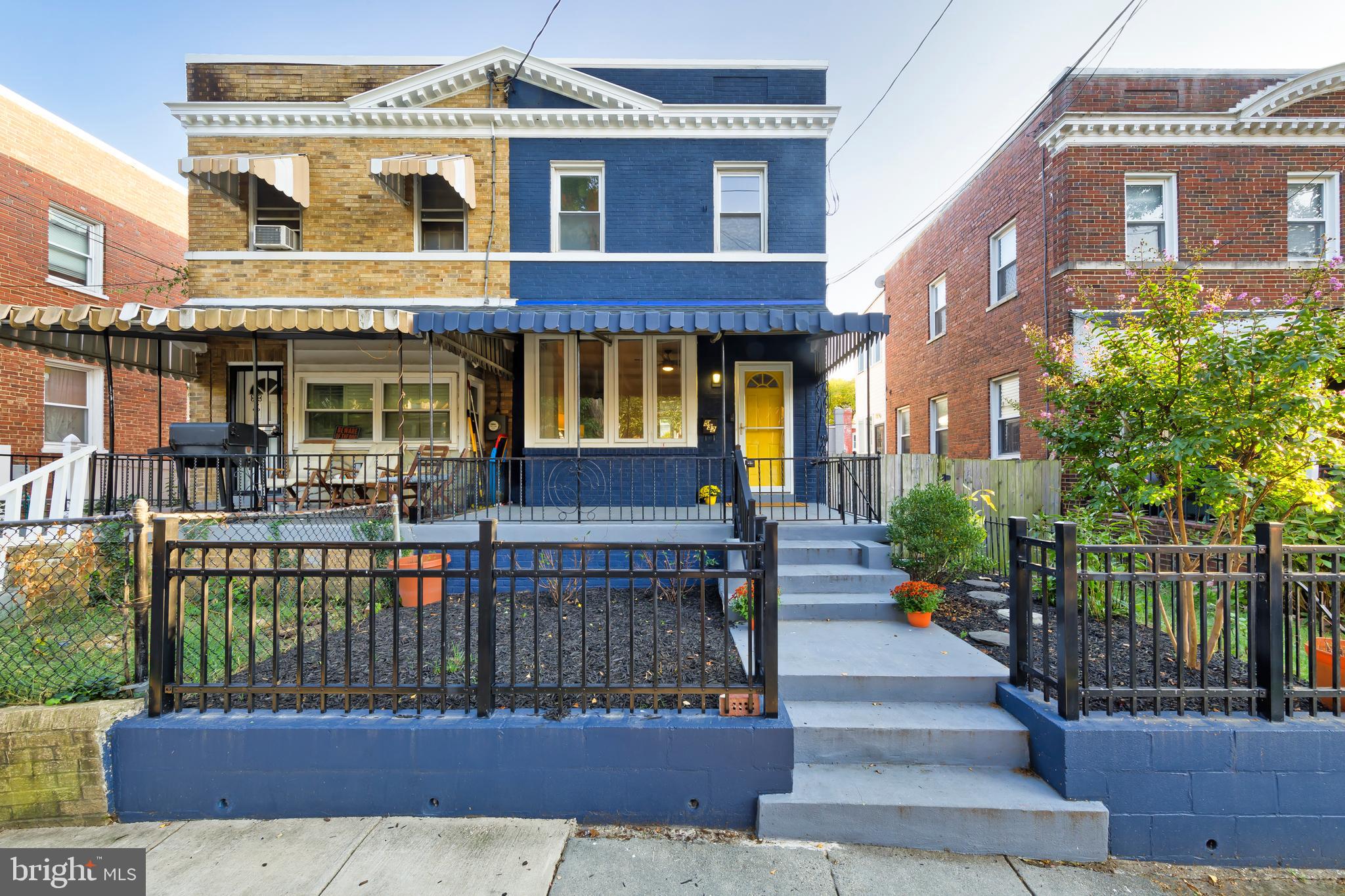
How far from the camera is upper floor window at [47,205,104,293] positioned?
38.8 feet

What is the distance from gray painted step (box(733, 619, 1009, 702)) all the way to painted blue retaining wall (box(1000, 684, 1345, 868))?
0.76m

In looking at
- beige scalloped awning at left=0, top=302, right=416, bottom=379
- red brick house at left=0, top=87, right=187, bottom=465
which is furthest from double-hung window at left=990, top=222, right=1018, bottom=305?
red brick house at left=0, top=87, right=187, bottom=465

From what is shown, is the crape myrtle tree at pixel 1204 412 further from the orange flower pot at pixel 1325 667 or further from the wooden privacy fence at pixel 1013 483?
the wooden privacy fence at pixel 1013 483

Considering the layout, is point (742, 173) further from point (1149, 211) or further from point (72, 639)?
point (72, 639)

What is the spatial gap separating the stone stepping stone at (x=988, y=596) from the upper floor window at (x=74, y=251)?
1746 cm

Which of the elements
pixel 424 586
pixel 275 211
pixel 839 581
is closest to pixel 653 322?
pixel 839 581

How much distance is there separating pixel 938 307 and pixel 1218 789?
1367 cm

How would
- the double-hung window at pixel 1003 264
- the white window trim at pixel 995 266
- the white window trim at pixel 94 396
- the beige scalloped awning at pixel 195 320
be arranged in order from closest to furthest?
the beige scalloped awning at pixel 195 320
the double-hung window at pixel 1003 264
the white window trim at pixel 995 266
the white window trim at pixel 94 396

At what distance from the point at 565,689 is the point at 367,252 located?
8838 millimetres

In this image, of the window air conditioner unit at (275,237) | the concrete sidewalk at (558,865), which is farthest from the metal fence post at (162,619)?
the window air conditioner unit at (275,237)

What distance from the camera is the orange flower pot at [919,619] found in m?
5.02

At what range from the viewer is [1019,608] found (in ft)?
12.1

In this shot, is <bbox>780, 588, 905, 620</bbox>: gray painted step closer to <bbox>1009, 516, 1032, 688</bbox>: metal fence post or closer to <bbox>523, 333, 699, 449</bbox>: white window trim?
<bbox>1009, 516, 1032, 688</bbox>: metal fence post

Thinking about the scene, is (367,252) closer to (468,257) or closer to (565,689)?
(468,257)
